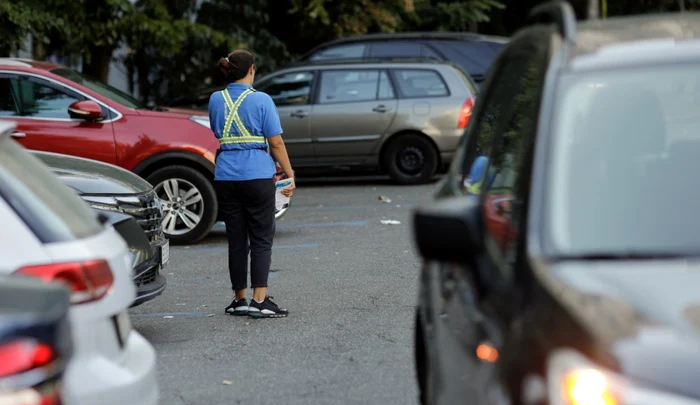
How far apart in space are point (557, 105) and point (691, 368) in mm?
1136

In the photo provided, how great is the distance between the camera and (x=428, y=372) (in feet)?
15.8

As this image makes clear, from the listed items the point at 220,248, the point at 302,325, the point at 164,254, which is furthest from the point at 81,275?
the point at 220,248

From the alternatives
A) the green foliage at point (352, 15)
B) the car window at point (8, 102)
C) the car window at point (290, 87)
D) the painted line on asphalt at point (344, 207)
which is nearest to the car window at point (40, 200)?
the car window at point (8, 102)

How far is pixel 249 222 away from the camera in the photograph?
334 inches

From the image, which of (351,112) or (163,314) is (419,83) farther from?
(163,314)

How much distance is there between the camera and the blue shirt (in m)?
8.22

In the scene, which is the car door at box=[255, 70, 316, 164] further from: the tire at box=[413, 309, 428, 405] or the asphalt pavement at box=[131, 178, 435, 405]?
the tire at box=[413, 309, 428, 405]

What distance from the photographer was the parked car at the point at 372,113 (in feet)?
57.2

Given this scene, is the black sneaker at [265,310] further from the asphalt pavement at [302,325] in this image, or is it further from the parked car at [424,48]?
the parked car at [424,48]

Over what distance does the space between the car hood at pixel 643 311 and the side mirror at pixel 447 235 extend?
0.33 meters

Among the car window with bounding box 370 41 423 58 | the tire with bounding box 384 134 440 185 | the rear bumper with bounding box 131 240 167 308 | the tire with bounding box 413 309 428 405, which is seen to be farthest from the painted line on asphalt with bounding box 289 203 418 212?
the tire with bounding box 413 309 428 405

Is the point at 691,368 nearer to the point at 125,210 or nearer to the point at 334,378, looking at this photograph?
the point at 334,378

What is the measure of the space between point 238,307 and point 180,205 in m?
3.79

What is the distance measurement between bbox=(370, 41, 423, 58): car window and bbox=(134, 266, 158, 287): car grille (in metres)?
13.1
